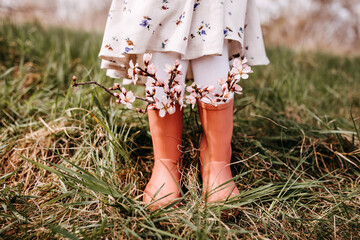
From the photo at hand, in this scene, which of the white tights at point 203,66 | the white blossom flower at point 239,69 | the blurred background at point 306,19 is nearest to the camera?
the white blossom flower at point 239,69

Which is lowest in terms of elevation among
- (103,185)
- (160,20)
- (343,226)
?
(343,226)

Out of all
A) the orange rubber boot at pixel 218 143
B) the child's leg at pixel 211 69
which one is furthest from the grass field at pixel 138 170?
the child's leg at pixel 211 69

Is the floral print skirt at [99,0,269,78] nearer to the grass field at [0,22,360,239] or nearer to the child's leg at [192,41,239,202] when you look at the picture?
the child's leg at [192,41,239,202]

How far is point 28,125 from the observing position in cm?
108

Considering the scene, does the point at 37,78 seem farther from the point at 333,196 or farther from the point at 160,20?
the point at 333,196

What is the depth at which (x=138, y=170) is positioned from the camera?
92 cm

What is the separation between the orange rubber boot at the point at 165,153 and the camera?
0.79 m

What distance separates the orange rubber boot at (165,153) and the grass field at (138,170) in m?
0.05

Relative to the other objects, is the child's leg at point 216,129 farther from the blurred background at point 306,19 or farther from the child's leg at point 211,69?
the blurred background at point 306,19

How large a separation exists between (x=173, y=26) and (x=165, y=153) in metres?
0.42

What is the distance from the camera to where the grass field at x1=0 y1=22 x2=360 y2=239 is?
0.69m

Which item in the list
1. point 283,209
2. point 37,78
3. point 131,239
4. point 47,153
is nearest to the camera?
point 131,239

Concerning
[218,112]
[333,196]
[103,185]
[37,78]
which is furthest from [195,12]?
[37,78]

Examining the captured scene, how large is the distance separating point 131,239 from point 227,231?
26cm
